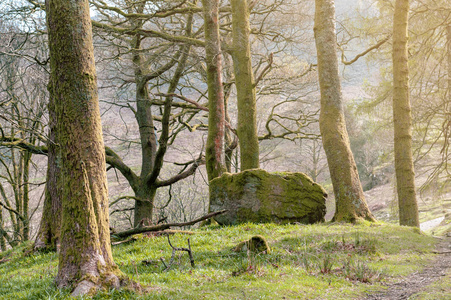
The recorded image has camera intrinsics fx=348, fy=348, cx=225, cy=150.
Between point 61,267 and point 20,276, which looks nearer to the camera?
point 61,267

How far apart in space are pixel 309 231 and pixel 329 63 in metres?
4.83

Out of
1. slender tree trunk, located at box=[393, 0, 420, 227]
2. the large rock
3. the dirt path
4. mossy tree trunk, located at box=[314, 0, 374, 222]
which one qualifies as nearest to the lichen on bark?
the dirt path

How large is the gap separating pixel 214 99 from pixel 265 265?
6.18m

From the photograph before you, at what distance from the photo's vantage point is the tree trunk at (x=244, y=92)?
1095 cm

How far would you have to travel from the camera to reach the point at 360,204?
29.9 ft

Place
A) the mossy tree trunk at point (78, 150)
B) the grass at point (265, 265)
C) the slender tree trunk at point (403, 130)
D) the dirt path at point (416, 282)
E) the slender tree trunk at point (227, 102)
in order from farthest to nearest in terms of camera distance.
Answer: the slender tree trunk at point (227, 102)
the slender tree trunk at point (403, 130)
the dirt path at point (416, 282)
the grass at point (265, 265)
the mossy tree trunk at point (78, 150)

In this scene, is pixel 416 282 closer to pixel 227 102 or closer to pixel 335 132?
pixel 335 132

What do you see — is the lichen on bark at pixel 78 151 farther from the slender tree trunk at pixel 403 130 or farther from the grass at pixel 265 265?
the slender tree trunk at pixel 403 130

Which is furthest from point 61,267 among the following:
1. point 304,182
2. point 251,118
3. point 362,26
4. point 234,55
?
point 362,26

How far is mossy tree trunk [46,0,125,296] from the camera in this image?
4020 millimetres

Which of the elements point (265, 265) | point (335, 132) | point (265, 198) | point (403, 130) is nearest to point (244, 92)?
point (335, 132)

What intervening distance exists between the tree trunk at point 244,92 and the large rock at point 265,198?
64.8 inches

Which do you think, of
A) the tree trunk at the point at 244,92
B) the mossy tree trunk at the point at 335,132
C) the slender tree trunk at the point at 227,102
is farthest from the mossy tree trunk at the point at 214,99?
the slender tree trunk at the point at 227,102

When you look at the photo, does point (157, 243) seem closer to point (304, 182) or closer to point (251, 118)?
point (304, 182)
